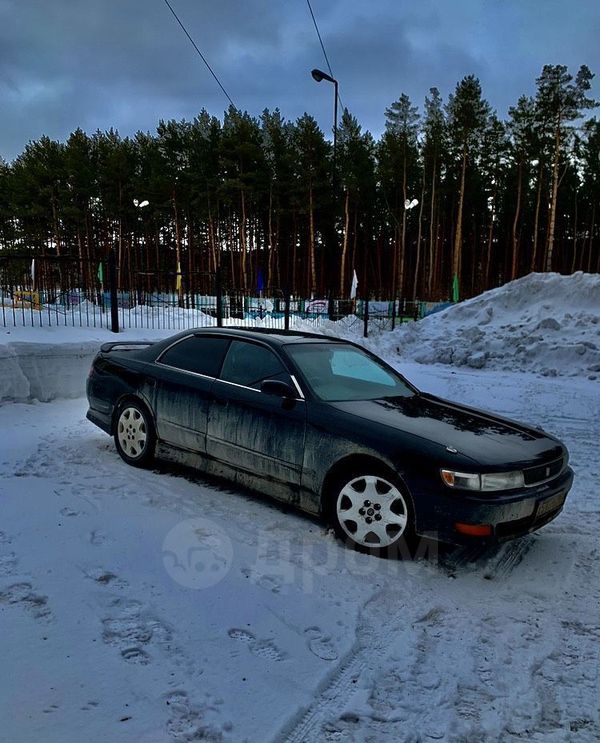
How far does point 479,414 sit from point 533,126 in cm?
3574

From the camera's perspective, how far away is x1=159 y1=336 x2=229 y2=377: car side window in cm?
447

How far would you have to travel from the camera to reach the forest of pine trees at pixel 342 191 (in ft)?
110

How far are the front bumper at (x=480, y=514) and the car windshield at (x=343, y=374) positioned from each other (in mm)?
1116

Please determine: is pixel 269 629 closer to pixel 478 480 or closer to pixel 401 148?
pixel 478 480

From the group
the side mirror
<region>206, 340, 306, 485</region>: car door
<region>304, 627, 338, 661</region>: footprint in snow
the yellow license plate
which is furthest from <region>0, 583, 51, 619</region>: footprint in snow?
the yellow license plate

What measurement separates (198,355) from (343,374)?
1397 mm

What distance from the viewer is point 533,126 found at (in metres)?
32.5

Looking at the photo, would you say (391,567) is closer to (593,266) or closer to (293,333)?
(293,333)

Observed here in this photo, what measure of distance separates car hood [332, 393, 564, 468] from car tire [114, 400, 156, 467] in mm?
2020

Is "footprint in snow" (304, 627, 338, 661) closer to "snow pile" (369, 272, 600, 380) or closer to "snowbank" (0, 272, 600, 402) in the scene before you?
"snowbank" (0, 272, 600, 402)

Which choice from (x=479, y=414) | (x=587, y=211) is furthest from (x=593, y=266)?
(x=479, y=414)

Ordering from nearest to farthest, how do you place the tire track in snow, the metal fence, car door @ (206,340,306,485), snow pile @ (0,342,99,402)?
1. the tire track in snow
2. car door @ (206,340,306,485)
3. snow pile @ (0,342,99,402)
4. the metal fence

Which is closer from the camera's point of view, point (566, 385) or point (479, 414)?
point (479, 414)

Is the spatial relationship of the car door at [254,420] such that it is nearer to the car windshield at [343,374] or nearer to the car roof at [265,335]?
the car roof at [265,335]
